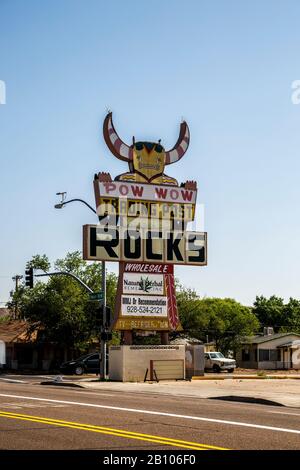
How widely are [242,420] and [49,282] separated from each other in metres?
43.3

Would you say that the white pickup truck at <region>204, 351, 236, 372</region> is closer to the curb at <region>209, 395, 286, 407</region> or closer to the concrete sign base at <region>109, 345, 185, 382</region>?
the concrete sign base at <region>109, 345, 185, 382</region>

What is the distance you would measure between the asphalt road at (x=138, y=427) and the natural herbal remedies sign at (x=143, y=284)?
777 inches

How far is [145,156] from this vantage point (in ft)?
131

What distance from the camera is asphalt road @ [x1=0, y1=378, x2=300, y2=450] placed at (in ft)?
36.7

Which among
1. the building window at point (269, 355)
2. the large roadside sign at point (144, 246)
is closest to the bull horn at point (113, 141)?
the large roadside sign at point (144, 246)

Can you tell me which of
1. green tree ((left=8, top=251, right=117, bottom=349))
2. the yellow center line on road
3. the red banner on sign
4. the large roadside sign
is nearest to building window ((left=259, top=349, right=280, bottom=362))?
green tree ((left=8, top=251, right=117, bottom=349))

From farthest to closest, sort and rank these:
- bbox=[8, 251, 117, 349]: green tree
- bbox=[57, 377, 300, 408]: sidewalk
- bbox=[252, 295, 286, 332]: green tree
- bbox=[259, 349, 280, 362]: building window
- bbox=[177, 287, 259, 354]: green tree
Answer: bbox=[252, 295, 286, 332]: green tree → bbox=[259, 349, 280, 362]: building window → bbox=[177, 287, 259, 354]: green tree → bbox=[8, 251, 117, 349]: green tree → bbox=[57, 377, 300, 408]: sidewalk

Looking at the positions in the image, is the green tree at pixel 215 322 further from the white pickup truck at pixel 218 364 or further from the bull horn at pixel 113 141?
the bull horn at pixel 113 141

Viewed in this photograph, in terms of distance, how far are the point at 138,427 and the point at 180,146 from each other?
29.0 meters

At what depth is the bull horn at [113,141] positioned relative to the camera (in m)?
38.9

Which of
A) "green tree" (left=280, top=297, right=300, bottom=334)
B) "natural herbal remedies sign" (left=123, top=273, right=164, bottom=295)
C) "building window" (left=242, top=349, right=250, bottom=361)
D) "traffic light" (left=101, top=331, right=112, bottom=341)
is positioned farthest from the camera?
"green tree" (left=280, top=297, right=300, bottom=334)

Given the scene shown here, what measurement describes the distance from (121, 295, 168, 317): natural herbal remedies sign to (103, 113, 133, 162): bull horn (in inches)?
305

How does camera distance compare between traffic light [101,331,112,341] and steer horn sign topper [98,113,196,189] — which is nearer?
traffic light [101,331,112,341]
